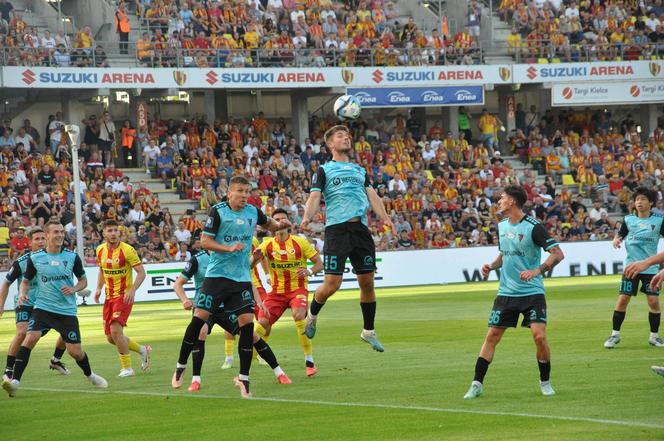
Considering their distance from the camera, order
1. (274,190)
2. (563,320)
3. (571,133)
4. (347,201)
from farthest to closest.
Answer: (571,133) → (274,190) → (563,320) → (347,201)

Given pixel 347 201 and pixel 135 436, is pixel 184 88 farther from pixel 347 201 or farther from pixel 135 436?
pixel 135 436

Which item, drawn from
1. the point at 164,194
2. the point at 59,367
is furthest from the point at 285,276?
the point at 164,194

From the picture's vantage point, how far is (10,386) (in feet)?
45.3

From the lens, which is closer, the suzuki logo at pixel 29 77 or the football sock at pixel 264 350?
the football sock at pixel 264 350

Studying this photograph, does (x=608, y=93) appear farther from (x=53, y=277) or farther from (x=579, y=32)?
(x=53, y=277)

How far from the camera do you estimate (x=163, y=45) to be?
138 feet

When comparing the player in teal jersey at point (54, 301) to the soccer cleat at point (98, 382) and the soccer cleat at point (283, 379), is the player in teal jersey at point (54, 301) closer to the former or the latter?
the soccer cleat at point (98, 382)

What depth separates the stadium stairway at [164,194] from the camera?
39.4 metres

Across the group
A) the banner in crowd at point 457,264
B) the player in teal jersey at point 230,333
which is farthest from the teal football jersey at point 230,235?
the banner in crowd at point 457,264

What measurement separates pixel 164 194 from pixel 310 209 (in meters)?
27.5

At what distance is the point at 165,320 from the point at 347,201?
42.7ft

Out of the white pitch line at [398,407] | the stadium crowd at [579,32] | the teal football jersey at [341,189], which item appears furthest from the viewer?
the stadium crowd at [579,32]

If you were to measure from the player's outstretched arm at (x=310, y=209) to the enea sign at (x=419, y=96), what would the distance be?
1209 inches

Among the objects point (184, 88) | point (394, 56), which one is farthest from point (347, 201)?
point (394, 56)
